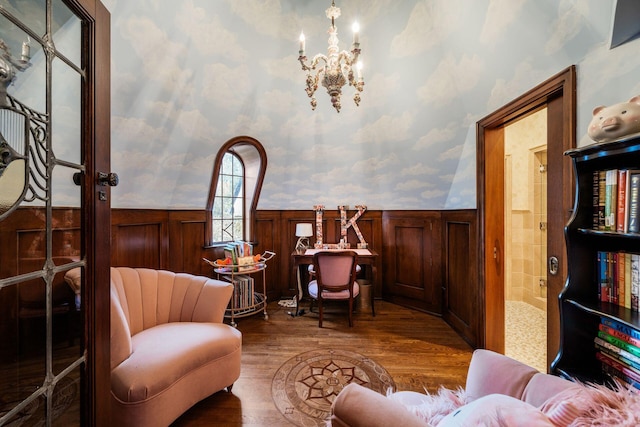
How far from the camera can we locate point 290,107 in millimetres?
2977

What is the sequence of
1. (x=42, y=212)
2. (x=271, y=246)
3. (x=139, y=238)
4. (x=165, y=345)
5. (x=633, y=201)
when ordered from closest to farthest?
(x=42, y=212) < (x=633, y=201) < (x=165, y=345) < (x=139, y=238) < (x=271, y=246)

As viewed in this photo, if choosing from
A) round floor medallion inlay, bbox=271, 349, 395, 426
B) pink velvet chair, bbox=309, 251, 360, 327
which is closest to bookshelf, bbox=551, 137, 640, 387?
round floor medallion inlay, bbox=271, 349, 395, 426

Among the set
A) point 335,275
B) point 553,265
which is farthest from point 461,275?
point 335,275

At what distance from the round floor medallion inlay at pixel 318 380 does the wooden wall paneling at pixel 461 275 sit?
1094 millimetres

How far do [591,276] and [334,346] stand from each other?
1.98 m

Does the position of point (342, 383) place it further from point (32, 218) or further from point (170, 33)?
point (170, 33)

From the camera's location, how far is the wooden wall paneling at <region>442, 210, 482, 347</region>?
7.93ft

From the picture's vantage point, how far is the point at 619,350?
102 cm

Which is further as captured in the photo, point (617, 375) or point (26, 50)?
point (617, 375)

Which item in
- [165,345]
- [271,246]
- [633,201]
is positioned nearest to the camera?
[633,201]

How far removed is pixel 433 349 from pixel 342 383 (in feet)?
3.43

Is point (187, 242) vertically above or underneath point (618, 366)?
above

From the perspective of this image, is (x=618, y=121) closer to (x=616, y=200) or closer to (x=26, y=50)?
(x=616, y=200)

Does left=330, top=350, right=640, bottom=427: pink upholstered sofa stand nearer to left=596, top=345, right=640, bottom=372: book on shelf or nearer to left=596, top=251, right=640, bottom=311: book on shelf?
left=596, top=345, right=640, bottom=372: book on shelf
